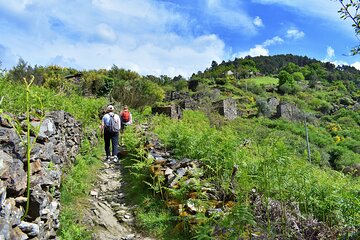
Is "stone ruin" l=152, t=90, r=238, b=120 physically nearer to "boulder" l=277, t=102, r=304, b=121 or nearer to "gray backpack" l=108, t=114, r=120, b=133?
"boulder" l=277, t=102, r=304, b=121

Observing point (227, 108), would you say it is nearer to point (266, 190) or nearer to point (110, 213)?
point (110, 213)

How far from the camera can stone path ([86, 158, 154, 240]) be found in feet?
19.3

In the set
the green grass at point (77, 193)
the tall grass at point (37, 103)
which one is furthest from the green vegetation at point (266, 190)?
the tall grass at point (37, 103)

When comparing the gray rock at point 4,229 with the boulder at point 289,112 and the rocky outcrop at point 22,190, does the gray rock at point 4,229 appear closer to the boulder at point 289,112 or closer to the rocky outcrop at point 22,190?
the rocky outcrop at point 22,190

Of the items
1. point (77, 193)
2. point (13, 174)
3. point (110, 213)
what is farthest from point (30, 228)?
point (77, 193)

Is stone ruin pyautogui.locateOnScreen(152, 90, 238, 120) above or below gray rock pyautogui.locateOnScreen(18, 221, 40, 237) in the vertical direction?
above

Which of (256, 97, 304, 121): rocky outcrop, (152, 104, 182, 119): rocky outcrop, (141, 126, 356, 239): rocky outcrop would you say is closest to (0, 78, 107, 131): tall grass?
(141, 126, 356, 239): rocky outcrop

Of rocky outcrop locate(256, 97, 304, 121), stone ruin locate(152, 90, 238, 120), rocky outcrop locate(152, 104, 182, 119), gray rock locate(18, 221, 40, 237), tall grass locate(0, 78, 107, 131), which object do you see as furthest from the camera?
rocky outcrop locate(256, 97, 304, 121)

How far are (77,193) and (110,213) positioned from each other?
30.9 inches

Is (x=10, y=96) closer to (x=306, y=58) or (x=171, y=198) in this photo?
(x=171, y=198)

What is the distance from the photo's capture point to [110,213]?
667cm

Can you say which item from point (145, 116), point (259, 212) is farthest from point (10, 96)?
point (145, 116)

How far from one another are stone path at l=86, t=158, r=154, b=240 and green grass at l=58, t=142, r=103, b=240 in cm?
18

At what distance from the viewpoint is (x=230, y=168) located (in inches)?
254
